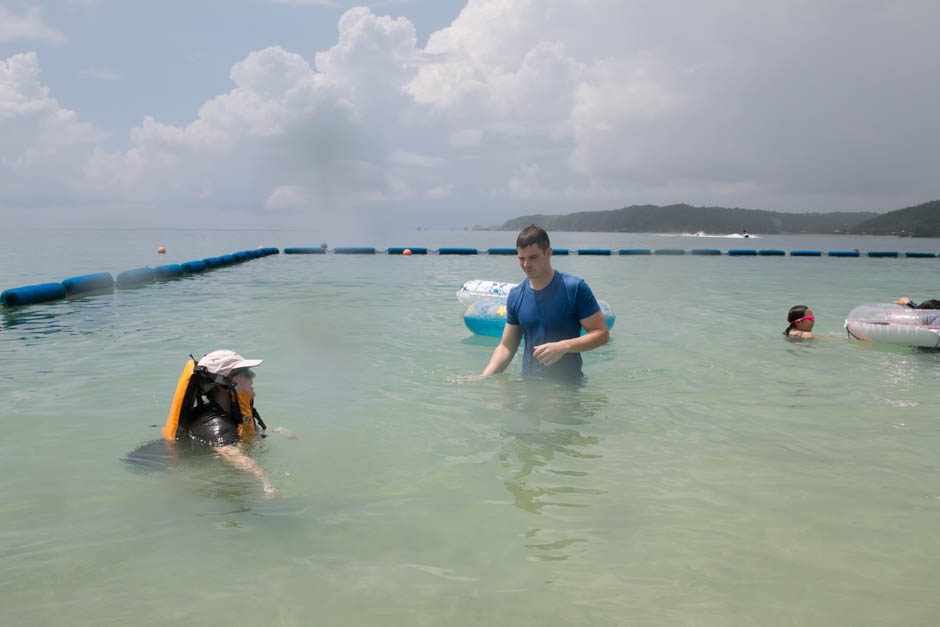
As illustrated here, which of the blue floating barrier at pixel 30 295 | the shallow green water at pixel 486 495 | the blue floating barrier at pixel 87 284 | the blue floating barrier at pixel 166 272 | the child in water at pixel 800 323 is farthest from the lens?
the blue floating barrier at pixel 166 272

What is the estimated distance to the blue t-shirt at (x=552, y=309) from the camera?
→ 573cm

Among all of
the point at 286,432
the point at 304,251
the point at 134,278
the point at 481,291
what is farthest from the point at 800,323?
the point at 304,251

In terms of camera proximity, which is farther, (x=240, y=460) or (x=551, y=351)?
(x=551, y=351)

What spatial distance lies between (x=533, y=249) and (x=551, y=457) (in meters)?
1.65

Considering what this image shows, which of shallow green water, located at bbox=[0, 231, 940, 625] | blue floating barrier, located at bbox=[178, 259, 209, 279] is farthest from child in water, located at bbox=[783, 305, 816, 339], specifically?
blue floating barrier, located at bbox=[178, 259, 209, 279]

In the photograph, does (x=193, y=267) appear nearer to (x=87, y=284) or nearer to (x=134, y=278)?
(x=134, y=278)

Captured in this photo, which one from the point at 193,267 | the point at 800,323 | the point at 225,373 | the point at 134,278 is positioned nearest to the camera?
the point at 225,373

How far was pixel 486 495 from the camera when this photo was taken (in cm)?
446

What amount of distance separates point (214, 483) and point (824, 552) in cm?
376

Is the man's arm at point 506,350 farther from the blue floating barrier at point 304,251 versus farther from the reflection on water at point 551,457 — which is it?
the blue floating barrier at point 304,251

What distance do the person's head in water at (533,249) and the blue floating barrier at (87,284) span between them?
15.3 meters

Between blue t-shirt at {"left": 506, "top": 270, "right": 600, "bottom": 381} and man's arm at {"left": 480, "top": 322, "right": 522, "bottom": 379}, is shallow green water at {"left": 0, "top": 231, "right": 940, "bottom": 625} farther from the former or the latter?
blue t-shirt at {"left": 506, "top": 270, "right": 600, "bottom": 381}

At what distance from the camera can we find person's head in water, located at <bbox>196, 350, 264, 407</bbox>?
181 inches

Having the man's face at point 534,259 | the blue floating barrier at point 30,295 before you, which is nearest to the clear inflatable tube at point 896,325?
the man's face at point 534,259
